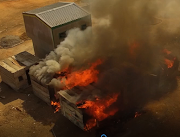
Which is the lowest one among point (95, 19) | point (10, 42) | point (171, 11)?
point (10, 42)

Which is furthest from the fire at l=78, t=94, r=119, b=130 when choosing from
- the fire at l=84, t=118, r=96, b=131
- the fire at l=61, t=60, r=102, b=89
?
the fire at l=61, t=60, r=102, b=89

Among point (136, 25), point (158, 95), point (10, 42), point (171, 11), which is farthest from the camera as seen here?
point (171, 11)

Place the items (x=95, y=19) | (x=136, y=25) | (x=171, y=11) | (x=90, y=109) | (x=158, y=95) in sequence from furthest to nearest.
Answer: (x=171, y=11) → (x=95, y=19) → (x=136, y=25) → (x=158, y=95) → (x=90, y=109)

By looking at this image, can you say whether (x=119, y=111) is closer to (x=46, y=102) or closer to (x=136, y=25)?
(x=46, y=102)

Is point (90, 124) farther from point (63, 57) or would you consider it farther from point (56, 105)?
point (63, 57)

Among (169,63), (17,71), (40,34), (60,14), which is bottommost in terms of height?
(17,71)

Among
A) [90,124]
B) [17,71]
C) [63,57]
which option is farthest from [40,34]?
[90,124]

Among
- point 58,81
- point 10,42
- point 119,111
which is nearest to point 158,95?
point 119,111

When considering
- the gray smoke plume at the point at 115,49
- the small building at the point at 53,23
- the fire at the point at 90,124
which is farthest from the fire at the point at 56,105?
the small building at the point at 53,23
